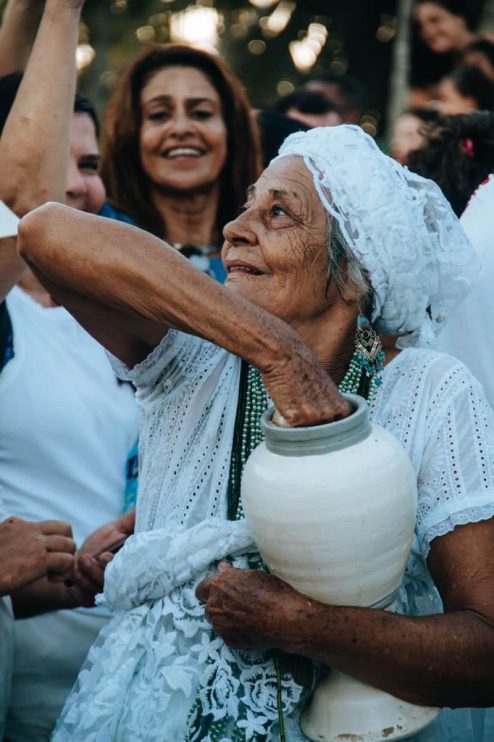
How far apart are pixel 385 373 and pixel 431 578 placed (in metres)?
0.51

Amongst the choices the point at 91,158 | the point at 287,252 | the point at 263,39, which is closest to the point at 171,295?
the point at 287,252

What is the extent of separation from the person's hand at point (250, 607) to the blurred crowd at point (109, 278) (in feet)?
2.38

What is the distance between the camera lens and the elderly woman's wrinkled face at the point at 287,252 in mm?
2523

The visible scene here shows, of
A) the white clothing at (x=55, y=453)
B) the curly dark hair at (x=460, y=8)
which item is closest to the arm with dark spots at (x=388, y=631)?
the white clothing at (x=55, y=453)

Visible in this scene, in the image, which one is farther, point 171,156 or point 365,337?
point 171,156

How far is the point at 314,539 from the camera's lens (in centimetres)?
205

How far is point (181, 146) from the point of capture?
456 centimetres

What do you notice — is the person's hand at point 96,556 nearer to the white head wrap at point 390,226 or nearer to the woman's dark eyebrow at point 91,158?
the white head wrap at point 390,226

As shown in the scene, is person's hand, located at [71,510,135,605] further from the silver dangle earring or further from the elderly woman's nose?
the elderly woman's nose

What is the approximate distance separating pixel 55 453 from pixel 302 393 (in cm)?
137

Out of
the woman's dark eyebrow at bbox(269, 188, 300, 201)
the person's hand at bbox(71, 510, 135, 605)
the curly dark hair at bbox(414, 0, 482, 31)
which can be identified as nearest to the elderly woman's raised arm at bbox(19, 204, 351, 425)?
the woman's dark eyebrow at bbox(269, 188, 300, 201)

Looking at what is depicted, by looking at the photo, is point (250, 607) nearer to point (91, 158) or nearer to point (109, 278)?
point (109, 278)

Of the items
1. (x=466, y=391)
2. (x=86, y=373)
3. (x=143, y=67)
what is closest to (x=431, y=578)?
(x=466, y=391)

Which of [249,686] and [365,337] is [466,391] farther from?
[249,686]
